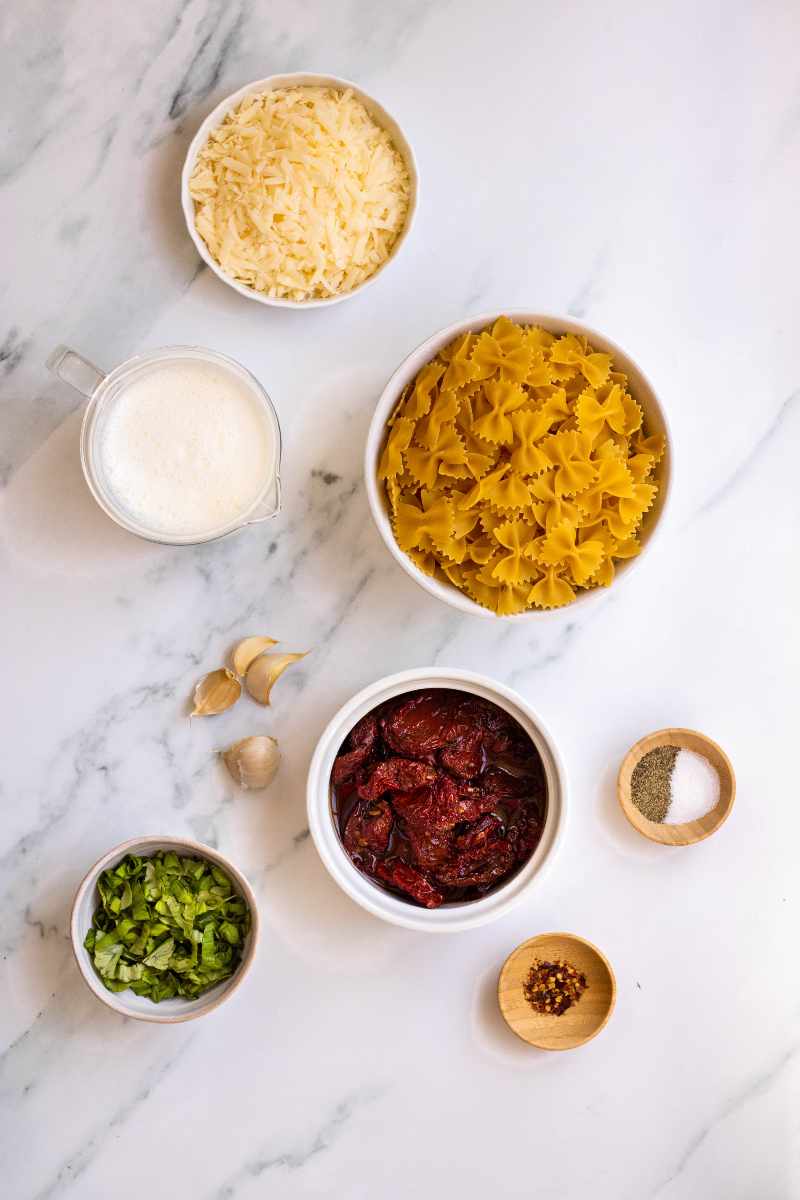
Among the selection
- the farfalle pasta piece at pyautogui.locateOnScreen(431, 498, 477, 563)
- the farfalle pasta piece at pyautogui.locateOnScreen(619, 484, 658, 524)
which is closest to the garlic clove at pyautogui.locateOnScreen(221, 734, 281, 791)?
the farfalle pasta piece at pyautogui.locateOnScreen(431, 498, 477, 563)

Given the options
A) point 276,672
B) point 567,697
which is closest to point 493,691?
point 567,697

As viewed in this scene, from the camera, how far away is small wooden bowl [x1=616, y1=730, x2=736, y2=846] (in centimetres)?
161

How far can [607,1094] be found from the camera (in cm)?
168

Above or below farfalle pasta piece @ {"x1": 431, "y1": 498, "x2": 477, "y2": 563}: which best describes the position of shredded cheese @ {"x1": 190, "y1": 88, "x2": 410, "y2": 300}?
above

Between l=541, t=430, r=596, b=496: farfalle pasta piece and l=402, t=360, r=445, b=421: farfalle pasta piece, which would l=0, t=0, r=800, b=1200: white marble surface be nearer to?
l=402, t=360, r=445, b=421: farfalle pasta piece

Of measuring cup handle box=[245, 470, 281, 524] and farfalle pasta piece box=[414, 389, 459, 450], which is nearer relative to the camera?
farfalle pasta piece box=[414, 389, 459, 450]

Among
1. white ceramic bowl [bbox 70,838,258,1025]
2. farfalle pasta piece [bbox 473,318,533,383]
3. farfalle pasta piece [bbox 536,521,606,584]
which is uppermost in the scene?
farfalle pasta piece [bbox 473,318,533,383]

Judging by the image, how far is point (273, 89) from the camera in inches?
61.2

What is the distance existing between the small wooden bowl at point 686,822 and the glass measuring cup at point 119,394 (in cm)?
73

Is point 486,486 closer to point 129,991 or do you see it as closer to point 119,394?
point 119,394

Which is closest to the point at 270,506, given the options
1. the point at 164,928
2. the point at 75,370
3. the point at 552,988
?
the point at 75,370

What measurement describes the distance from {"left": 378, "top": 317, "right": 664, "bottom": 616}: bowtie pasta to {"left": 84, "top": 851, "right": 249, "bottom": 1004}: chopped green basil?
626 millimetres

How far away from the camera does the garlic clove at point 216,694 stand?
1614mm

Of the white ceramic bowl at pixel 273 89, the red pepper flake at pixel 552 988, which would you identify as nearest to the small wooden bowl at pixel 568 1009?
the red pepper flake at pixel 552 988
